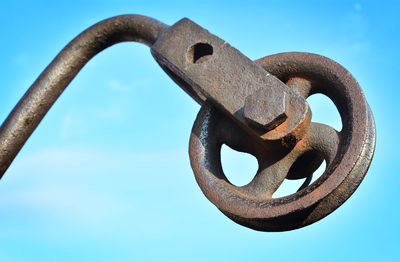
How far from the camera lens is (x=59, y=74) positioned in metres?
2.71

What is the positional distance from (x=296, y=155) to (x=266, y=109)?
227mm

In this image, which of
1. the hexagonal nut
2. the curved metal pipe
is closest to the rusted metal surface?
the hexagonal nut

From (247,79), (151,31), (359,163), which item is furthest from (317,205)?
(151,31)

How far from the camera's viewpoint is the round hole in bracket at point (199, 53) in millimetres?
2354

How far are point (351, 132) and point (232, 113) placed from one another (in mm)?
413

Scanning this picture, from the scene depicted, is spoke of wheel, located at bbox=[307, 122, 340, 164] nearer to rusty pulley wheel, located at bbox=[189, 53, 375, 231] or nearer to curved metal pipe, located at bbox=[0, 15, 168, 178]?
rusty pulley wheel, located at bbox=[189, 53, 375, 231]

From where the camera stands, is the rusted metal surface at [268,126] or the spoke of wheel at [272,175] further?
the spoke of wheel at [272,175]

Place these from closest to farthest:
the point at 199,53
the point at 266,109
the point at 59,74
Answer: the point at 266,109
the point at 199,53
the point at 59,74

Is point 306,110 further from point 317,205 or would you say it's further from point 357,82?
point 317,205

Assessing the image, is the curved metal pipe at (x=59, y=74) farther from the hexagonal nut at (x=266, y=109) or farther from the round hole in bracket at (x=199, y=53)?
the hexagonal nut at (x=266, y=109)

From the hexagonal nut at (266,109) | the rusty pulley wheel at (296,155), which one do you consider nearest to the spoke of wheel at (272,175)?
the rusty pulley wheel at (296,155)

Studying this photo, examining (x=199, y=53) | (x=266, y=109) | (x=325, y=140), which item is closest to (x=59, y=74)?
(x=199, y=53)

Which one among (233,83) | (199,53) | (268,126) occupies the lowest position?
(268,126)

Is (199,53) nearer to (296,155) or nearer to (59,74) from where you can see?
(296,155)
